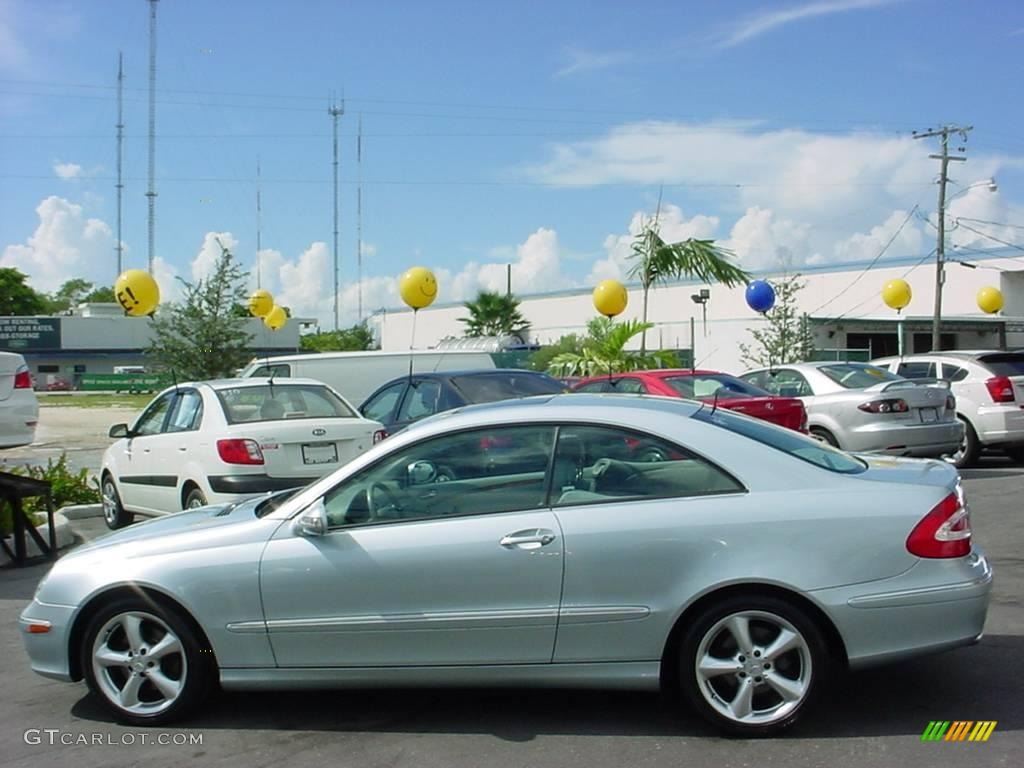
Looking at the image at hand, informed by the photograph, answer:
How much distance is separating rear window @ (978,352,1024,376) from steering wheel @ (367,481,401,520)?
11980mm

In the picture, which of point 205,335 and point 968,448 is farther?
point 205,335

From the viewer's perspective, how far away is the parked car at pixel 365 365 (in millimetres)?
16531

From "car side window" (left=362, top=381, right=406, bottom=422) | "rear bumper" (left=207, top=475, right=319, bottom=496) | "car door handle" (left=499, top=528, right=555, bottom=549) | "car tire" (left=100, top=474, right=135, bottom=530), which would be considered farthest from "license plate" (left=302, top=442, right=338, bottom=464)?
"car door handle" (left=499, top=528, right=555, bottom=549)

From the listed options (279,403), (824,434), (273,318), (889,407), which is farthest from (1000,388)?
(273,318)

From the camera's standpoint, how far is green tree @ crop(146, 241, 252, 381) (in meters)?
19.4

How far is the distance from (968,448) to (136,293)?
14.1 meters

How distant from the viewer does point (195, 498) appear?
372 inches

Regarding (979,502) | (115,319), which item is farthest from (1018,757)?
(115,319)

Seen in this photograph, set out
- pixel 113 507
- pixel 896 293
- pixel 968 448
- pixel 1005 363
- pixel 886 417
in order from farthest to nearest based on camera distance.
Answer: pixel 896 293
pixel 1005 363
pixel 968 448
pixel 886 417
pixel 113 507

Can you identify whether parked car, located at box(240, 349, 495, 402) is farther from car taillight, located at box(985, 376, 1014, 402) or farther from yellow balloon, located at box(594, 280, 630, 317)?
car taillight, located at box(985, 376, 1014, 402)

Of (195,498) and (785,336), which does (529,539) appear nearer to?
(195,498)

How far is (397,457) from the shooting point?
4.89 meters

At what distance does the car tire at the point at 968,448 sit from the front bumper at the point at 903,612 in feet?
35.4

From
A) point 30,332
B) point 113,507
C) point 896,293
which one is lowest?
point 113,507
